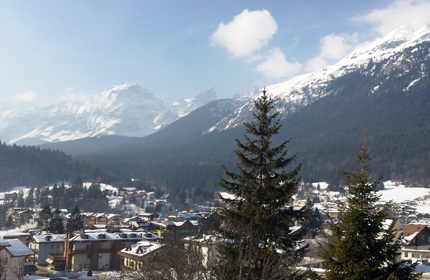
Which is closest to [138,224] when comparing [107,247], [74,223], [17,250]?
[74,223]

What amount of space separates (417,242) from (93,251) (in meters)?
48.4

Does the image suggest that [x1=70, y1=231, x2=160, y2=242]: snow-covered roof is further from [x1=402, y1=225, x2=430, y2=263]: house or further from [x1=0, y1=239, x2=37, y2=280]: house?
[x1=402, y1=225, x2=430, y2=263]: house

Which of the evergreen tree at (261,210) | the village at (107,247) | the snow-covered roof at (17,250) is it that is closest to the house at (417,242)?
the village at (107,247)

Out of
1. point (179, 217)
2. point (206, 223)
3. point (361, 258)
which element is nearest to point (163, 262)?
point (361, 258)

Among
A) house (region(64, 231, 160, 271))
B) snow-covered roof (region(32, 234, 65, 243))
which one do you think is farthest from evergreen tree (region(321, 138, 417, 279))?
snow-covered roof (region(32, 234, 65, 243))

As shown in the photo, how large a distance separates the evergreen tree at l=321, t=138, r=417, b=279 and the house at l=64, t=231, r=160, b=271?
2175 inches

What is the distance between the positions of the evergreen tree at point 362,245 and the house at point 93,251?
181 feet

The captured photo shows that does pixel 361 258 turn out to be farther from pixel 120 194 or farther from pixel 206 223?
pixel 120 194

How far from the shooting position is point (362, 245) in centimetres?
1568

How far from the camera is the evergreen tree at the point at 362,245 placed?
608 inches

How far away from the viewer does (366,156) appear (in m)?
17.0

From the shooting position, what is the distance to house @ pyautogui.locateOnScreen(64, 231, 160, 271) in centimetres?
6575

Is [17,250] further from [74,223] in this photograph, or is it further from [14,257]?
[74,223]

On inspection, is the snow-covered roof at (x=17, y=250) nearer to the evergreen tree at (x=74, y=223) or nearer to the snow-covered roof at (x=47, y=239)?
the snow-covered roof at (x=47, y=239)
